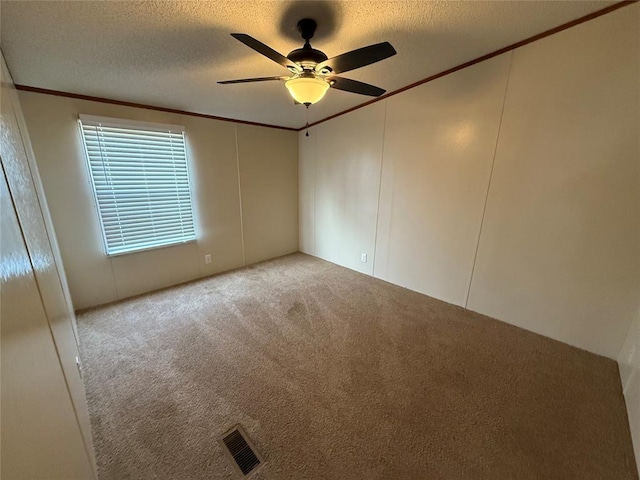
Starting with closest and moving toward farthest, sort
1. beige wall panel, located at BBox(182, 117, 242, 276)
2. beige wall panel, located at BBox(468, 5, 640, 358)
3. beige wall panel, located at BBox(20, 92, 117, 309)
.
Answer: beige wall panel, located at BBox(468, 5, 640, 358) < beige wall panel, located at BBox(20, 92, 117, 309) < beige wall panel, located at BBox(182, 117, 242, 276)

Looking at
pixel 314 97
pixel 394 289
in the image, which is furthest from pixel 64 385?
pixel 394 289

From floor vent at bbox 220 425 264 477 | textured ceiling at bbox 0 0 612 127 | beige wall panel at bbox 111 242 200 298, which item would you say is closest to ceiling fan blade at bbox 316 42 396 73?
textured ceiling at bbox 0 0 612 127

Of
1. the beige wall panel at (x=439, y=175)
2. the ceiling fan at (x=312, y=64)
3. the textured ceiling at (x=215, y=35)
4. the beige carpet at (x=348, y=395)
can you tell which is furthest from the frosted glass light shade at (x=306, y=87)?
the beige carpet at (x=348, y=395)

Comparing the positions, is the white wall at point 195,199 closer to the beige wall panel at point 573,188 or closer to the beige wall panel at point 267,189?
the beige wall panel at point 267,189

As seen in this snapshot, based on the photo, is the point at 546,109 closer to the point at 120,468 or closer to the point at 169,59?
the point at 169,59

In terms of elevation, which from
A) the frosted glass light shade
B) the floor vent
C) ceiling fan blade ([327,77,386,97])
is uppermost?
ceiling fan blade ([327,77,386,97])

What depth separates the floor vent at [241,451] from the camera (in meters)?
1.26

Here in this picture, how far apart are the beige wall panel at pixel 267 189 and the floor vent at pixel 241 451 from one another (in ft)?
9.07

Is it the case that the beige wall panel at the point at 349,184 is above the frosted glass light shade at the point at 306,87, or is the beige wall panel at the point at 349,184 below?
below

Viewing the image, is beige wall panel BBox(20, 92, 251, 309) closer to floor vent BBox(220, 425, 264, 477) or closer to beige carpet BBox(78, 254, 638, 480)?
beige carpet BBox(78, 254, 638, 480)

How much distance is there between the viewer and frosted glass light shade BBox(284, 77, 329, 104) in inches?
61.8

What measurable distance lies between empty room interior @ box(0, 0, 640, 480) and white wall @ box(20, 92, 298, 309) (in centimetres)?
2

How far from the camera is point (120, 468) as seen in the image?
4.11 feet

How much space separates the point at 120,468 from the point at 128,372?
738 millimetres
